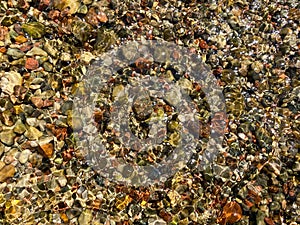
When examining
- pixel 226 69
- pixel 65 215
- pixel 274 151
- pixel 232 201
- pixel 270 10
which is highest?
pixel 270 10

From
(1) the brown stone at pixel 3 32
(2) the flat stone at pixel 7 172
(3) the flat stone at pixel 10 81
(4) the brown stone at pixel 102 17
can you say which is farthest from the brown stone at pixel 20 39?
(2) the flat stone at pixel 7 172

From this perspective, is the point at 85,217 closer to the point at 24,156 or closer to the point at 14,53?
the point at 24,156

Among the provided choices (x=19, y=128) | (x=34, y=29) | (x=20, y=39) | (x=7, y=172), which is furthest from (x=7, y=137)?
(x=34, y=29)

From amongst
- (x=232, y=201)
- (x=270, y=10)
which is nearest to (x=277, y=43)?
(x=270, y=10)

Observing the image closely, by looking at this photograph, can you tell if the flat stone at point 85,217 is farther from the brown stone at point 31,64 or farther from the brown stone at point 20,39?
the brown stone at point 20,39

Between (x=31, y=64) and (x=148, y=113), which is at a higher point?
(x=31, y=64)

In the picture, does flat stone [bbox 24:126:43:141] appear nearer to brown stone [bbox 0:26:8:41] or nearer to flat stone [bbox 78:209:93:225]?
flat stone [bbox 78:209:93:225]

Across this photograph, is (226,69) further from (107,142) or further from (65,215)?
(65,215)

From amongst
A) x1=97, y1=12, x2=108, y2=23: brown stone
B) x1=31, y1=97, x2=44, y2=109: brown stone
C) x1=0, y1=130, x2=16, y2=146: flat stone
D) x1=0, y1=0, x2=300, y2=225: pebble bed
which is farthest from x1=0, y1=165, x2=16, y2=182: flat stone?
x1=97, y1=12, x2=108, y2=23: brown stone
